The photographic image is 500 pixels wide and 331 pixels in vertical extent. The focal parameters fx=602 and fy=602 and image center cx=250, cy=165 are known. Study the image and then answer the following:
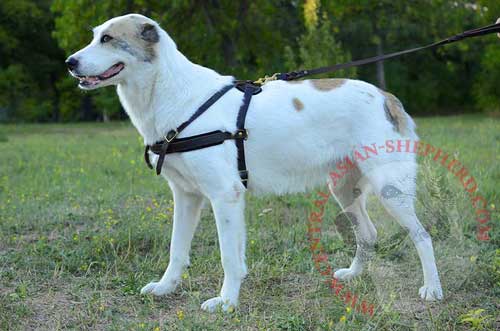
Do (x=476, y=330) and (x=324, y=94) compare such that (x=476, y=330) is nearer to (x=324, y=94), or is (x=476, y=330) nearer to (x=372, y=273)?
(x=372, y=273)

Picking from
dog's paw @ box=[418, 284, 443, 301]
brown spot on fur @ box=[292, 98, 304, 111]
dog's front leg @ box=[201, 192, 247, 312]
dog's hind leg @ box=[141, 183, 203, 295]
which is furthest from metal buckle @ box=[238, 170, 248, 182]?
dog's paw @ box=[418, 284, 443, 301]

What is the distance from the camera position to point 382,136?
3926 millimetres

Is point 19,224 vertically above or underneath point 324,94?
underneath

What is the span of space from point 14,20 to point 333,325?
31068 mm

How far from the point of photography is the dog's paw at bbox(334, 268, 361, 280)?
4.22 meters

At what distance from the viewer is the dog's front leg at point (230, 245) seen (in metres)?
3.64

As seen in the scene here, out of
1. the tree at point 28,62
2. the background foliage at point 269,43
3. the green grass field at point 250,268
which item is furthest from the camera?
the tree at point 28,62

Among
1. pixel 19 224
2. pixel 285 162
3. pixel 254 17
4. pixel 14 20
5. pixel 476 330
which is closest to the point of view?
pixel 476 330

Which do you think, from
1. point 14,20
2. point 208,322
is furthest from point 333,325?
point 14,20

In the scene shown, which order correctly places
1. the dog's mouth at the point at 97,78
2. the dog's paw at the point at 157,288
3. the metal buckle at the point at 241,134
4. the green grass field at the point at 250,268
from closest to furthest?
the green grass field at the point at 250,268, the dog's mouth at the point at 97,78, the metal buckle at the point at 241,134, the dog's paw at the point at 157,288

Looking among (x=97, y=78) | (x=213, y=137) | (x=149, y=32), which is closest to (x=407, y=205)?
(x=213, y=137)

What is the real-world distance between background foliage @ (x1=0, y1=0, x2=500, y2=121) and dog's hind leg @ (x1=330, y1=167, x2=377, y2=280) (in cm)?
825

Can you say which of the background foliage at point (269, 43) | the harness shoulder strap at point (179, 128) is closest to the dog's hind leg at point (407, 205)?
the harness shoulder strap at point (179, 128)

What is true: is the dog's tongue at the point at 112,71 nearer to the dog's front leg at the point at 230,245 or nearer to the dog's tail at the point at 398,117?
the dog's front leg at the point at 230,245
